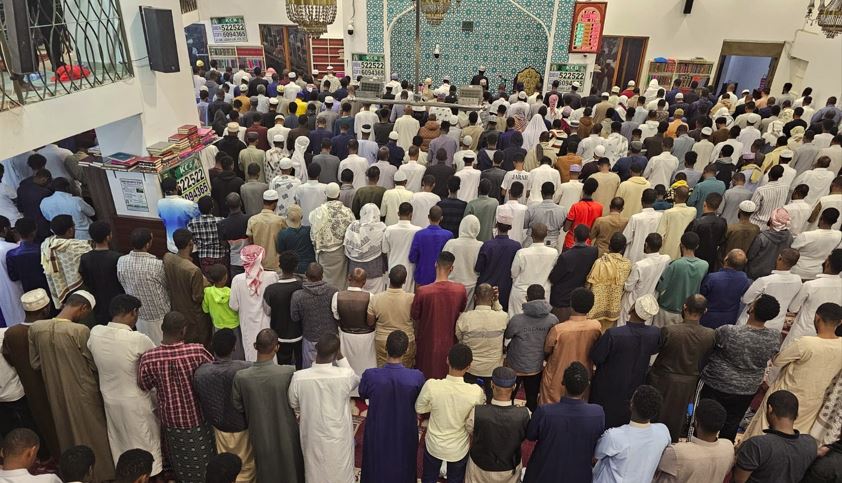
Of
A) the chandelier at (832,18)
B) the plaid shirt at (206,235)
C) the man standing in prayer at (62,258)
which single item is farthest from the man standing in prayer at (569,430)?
the chandelier at (832,18)

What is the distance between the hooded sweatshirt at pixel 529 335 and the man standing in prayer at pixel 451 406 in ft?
2.75

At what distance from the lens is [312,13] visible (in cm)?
566

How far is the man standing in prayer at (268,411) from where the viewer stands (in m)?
3.34

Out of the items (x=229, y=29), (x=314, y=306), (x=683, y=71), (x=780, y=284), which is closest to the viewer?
(x=314, y=306)

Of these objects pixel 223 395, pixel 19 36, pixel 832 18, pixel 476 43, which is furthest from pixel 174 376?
pixel 476 43

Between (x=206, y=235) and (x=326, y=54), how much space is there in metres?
12.1

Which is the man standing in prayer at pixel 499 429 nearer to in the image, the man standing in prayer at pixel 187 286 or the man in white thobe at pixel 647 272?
the man in white thobe at pixel 647 272

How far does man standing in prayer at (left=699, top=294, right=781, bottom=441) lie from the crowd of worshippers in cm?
2

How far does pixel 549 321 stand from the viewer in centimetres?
402

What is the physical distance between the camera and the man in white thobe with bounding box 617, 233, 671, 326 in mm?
4617

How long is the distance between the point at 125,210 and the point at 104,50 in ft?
5.60

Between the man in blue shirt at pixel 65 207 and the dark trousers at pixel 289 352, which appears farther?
the man in blue shirt at pixel 65 207

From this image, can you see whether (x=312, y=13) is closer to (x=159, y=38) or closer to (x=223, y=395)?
(x=159, y=38)

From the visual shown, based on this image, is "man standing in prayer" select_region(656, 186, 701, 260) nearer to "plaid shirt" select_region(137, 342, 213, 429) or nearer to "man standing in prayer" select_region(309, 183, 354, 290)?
"man standing in prayer" select_region(309, 183, 354, 290)
